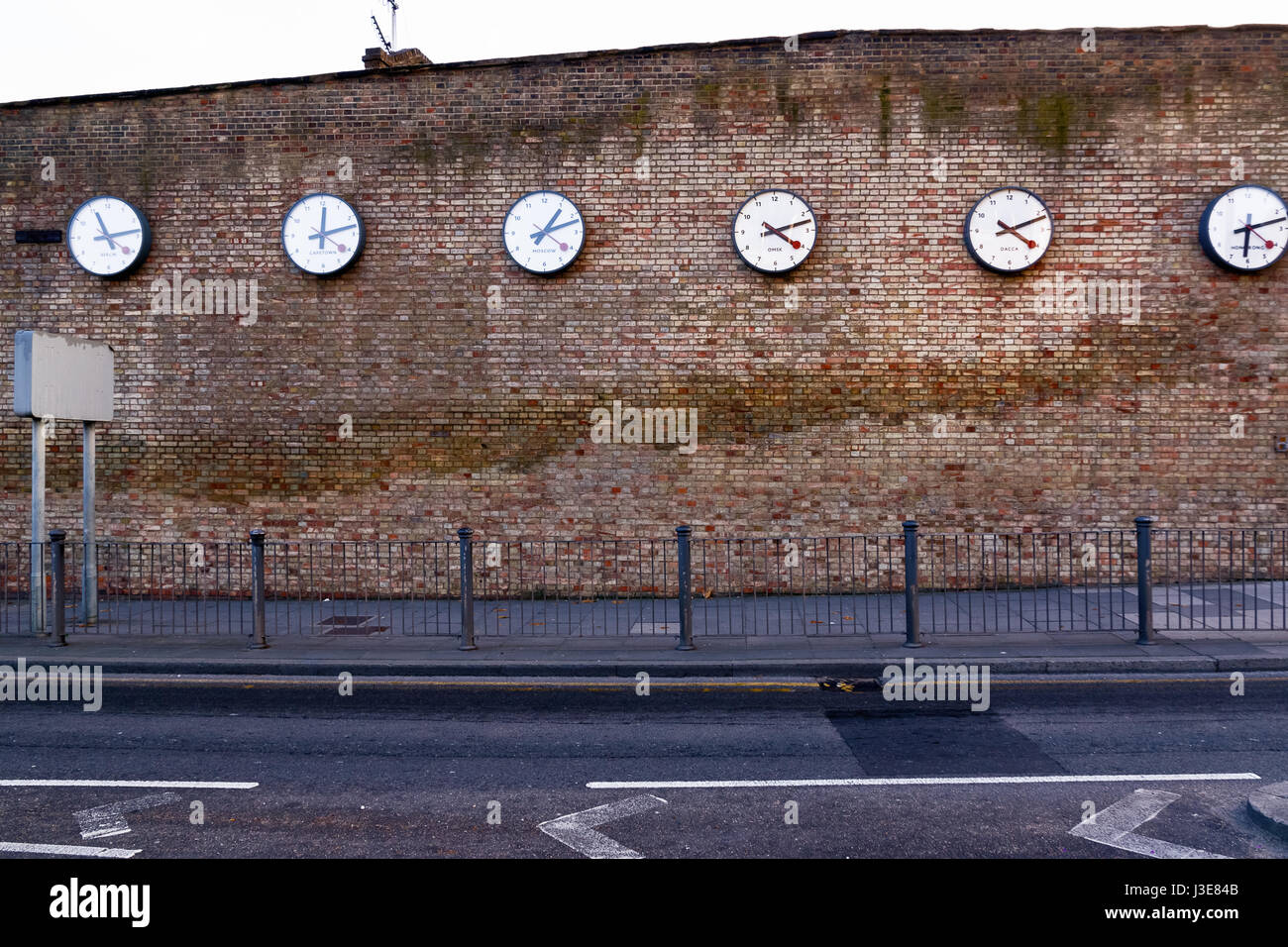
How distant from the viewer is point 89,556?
11594 millimetres

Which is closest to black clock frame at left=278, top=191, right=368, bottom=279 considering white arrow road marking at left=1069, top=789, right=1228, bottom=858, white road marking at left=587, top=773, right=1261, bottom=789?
white road marking at left=587, top=773, right=1261, bottom=789

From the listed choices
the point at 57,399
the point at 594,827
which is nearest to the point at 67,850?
the point at 594,827

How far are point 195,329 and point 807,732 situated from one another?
11000 millimetres

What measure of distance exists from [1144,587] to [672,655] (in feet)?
15.7

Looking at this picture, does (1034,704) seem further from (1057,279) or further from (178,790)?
(1057,279)

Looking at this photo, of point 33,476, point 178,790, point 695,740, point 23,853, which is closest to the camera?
point 23,853

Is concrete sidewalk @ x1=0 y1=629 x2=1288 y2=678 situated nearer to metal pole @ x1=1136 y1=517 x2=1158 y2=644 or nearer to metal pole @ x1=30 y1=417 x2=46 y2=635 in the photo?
metal pole @ x1=1136 y1=517 x2=1158 y2=644

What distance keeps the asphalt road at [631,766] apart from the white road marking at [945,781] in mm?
39

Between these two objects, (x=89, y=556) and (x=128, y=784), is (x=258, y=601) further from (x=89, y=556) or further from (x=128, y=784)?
(x=128, y=784)

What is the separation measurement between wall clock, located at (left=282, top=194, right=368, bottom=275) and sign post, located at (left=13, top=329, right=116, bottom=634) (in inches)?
119

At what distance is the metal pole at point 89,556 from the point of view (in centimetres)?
1152

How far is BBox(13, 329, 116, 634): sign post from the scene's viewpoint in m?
10.8
